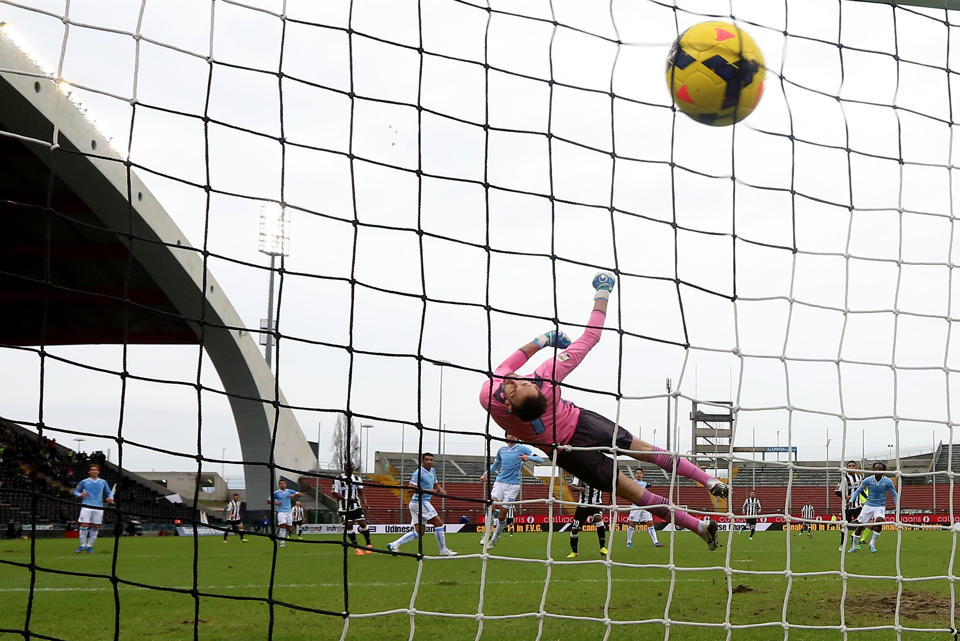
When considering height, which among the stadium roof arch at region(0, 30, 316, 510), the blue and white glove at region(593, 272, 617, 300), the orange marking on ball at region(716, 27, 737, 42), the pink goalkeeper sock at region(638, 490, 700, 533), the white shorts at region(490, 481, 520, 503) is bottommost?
the white shorts at region(490, 481, 520, 503)

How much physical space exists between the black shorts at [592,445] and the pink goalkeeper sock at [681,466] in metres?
0.18

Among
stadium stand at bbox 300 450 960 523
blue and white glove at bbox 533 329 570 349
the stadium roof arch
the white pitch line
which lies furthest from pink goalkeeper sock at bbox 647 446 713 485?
stadium stand at bbox 300 450 960 523

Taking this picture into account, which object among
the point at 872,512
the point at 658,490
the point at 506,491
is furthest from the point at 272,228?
the point at 872,512

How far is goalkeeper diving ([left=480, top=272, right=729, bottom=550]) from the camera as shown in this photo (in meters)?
5.05

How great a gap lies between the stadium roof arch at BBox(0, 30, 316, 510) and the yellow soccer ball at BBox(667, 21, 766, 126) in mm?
5949

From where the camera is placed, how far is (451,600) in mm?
6750

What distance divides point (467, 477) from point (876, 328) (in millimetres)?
30841

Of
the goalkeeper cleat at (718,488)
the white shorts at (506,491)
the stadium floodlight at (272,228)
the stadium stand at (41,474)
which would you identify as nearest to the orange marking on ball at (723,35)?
the goalkeeper cleat at (718,488)

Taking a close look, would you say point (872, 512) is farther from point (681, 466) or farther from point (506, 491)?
point (681, 466)

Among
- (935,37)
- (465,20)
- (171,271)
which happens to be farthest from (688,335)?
(171,271)

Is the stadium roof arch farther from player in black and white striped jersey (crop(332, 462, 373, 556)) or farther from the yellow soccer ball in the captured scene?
the yellow soccer ball

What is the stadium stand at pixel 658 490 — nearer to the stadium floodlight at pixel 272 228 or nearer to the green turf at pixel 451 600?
the stadium floodlight at pixel 272 228

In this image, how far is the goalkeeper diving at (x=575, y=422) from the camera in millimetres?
5055

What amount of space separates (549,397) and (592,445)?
369 millimetres
